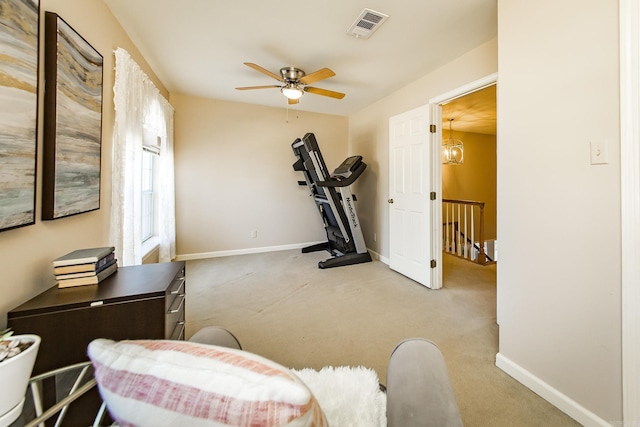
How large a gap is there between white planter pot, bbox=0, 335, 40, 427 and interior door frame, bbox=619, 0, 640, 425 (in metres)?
2.19

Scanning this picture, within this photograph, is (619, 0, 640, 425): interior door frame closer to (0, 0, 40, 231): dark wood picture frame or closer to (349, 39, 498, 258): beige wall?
(349, 39, 498, 258): beige wall

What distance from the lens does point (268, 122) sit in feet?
14.3

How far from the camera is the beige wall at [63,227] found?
1082 millimetres

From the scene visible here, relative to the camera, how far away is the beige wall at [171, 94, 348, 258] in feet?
12.9

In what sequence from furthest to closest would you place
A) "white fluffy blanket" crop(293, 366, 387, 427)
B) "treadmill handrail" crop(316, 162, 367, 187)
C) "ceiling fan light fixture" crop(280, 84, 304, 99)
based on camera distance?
1. "treadmill handrail" crop(316, 162, 367, 187)
2. "ceiling fan light fixture" crop(280, 84, 304, 99)
3. "white fluffy blanket" crop(293, 366, 387, 427)

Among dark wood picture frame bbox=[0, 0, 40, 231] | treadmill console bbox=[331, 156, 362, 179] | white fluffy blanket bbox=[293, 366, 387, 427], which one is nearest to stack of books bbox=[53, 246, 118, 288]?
dark wood picture frame bbox=[0, 0, 40, 231]

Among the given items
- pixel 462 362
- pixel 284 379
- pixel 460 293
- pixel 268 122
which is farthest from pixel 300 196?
pixel 284 379

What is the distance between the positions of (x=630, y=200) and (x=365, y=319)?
1.79m

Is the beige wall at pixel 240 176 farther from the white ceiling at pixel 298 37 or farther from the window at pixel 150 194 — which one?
the white ceiling at pixel 298 37

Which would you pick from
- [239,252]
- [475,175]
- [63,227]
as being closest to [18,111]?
[63,227]

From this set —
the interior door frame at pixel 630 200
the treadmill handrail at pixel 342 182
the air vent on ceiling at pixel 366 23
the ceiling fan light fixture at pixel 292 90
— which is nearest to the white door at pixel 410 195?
the treadmill handrail at pixel 342 182

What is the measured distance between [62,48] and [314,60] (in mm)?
2060

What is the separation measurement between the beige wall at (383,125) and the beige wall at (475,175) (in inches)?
101

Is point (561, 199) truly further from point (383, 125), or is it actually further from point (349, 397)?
point (383, 125)
